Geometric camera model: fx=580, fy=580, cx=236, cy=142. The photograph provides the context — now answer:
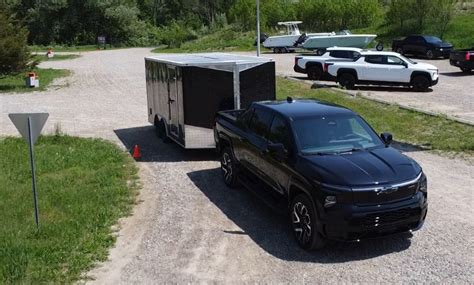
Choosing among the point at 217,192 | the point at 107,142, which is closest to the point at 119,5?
the point at 107,142

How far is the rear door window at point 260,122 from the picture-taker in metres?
8.97

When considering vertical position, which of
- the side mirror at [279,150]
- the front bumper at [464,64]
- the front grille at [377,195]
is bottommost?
the front grille at [377,195]

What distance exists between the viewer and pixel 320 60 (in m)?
27.1

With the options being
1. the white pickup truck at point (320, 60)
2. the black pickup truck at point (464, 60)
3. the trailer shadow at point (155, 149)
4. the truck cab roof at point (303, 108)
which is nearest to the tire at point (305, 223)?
the truck cab roof at point (303, 108)

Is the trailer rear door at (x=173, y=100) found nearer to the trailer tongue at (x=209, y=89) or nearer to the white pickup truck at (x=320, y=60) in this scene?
the trailer tongue at (x=209, y=89)

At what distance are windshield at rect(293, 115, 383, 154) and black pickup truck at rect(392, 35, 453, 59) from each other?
3183cm

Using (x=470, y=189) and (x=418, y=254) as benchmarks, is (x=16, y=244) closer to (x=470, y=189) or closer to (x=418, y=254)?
(x=418, y=254)

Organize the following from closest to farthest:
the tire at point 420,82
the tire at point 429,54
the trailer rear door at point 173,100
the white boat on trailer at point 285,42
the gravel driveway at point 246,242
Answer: the gravel driveway at point 246,242, the trailer rear door at point 173,100, the tire at point 420,82, the tire at point 429,54, the white boat on trailer at point 285,42

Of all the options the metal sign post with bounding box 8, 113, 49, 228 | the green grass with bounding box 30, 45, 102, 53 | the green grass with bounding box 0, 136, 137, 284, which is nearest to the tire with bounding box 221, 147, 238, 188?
the green grass with bounding box 0, 136, 137, 284

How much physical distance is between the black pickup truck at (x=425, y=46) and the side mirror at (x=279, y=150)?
32739 millimetres

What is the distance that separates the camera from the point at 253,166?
361 inches

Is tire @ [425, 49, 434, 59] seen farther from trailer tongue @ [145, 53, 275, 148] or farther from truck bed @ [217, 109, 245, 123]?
truck bed @ [217, 109, 245, 123]

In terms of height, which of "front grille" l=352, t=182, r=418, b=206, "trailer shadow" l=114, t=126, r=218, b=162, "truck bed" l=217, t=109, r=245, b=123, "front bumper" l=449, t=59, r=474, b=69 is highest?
"truck bed" l=217, t=109, r=245, b=123

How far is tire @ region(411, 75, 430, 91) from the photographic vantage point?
2323 cm
